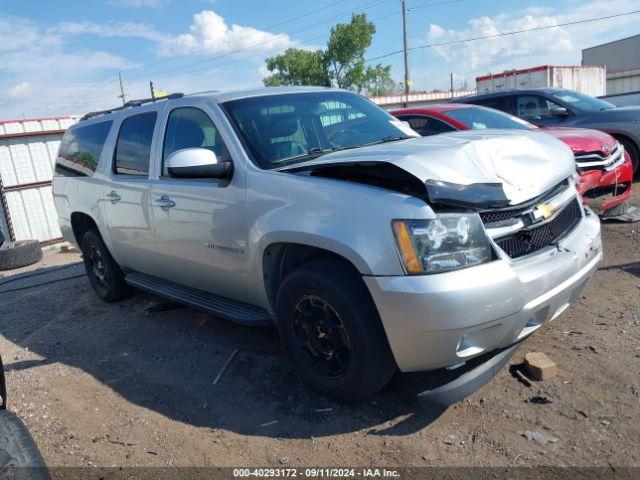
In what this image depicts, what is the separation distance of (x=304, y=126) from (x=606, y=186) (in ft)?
14.1

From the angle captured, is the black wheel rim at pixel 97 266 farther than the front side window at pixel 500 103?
No

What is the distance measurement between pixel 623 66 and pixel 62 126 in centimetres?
5600

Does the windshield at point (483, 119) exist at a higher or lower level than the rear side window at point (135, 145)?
lower

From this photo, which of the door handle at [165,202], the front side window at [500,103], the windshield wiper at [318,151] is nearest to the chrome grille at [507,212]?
the windshield wiper at [318,151]

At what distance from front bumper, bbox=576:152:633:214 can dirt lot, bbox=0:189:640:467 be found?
5.15 feet

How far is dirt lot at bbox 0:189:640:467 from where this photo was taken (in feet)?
9.20

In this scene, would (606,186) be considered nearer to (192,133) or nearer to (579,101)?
(579,101)

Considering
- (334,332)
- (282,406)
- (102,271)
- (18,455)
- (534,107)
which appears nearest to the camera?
(18,455)

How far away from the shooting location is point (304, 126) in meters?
3.98

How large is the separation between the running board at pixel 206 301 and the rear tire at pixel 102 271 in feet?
1.66

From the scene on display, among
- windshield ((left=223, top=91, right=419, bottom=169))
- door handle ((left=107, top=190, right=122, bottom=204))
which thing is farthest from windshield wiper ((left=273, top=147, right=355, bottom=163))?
door handle ((left=107, top=190, right=122, bottom=204))

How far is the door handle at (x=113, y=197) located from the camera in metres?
4.91

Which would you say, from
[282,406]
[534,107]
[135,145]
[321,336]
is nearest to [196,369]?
[282,406]

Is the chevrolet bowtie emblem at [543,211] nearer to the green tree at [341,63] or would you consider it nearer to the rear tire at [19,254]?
the rear tire at [19,254]
